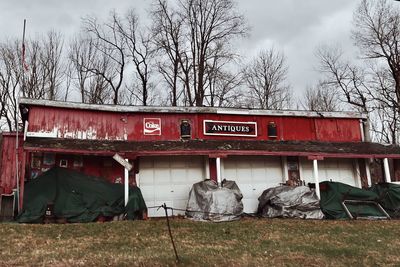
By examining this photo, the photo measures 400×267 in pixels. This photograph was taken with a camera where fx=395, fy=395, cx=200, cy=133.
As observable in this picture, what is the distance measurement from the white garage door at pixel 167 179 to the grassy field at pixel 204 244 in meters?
3.09

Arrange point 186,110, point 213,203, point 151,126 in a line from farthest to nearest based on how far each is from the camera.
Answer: point 186,110
point 151,126
point 213,203

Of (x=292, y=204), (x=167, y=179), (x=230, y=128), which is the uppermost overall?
(x=230, y=128)

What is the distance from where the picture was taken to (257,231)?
11508 mm

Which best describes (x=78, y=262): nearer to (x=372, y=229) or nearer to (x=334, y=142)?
(x=372, y=229)

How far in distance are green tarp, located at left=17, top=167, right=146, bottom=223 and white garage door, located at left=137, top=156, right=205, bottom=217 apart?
58.2 inches

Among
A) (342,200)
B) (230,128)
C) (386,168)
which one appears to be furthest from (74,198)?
(386,168)

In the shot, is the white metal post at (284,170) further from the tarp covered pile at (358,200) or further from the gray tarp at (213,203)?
the gray tarp at (213,203)

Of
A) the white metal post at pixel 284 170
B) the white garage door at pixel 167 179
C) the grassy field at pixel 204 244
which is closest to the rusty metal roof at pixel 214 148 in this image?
the white metal post at pixel 284 170

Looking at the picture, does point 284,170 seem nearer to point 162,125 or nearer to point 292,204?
point 292,204

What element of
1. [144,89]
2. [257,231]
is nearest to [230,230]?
[257,231]

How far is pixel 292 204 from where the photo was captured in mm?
14531

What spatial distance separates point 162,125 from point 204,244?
7947 mm

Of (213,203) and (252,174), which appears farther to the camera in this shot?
(252,174)

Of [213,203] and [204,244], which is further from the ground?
[213,203]
